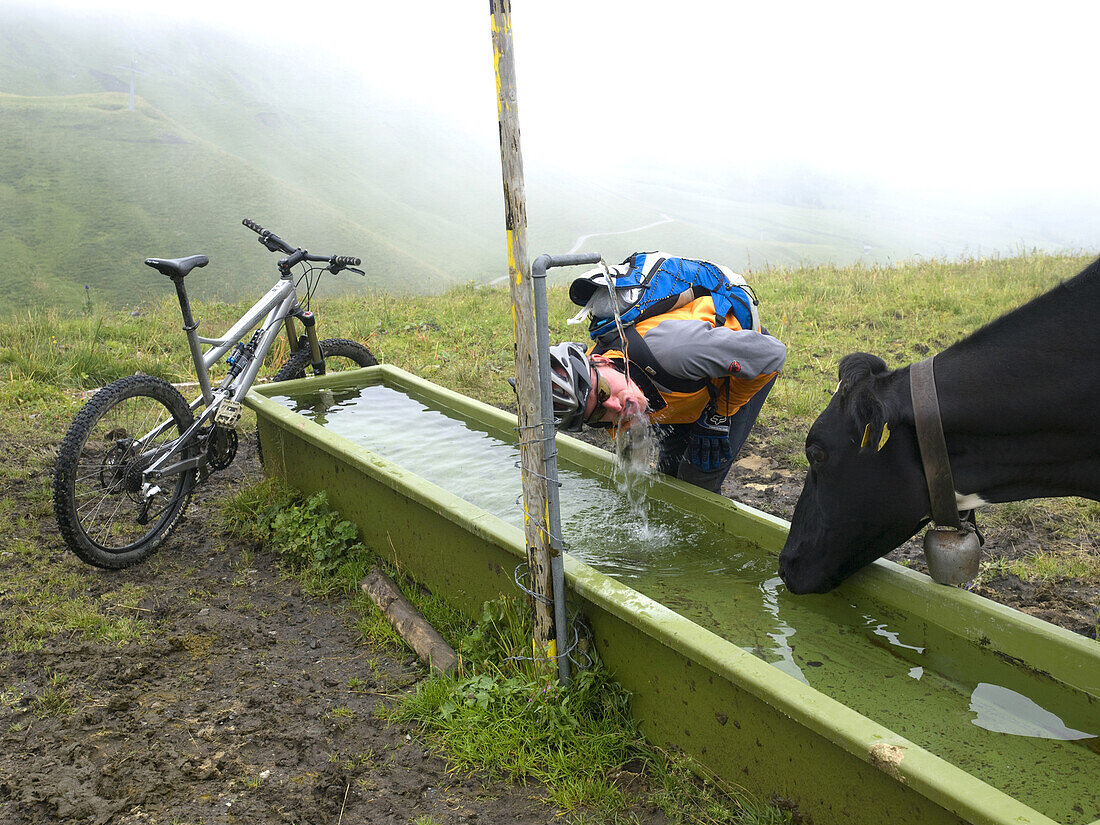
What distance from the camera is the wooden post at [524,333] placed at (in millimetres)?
2098

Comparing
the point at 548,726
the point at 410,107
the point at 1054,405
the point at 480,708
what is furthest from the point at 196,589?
A: the point at 410,107

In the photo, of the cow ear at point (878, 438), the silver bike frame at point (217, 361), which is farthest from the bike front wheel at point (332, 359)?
the cow ear at point (878, 438)

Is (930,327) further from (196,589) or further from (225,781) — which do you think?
(225,781)

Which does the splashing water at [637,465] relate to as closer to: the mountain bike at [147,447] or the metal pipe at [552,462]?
the metal pipe at [552,462]

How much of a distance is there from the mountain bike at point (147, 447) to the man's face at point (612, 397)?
6.60ft

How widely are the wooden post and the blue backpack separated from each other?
2.80ft

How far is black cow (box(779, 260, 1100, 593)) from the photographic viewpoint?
7.03ft

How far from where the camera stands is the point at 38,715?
2.49 meters

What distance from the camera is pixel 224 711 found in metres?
2.59

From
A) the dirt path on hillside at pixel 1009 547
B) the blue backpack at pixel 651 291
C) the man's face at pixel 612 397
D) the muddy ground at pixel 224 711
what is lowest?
the dirt path on hillside at pixel 1009 547

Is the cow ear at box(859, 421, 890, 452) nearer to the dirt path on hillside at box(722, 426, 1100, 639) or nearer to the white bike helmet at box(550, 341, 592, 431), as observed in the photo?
the white bike helmet at box(550, 341, 592, 431)

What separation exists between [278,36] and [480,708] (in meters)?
122

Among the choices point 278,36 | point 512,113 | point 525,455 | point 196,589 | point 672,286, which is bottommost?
point 196,589

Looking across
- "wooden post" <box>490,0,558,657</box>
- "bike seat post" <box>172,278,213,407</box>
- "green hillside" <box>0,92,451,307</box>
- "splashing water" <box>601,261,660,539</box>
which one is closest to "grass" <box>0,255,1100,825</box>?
"wooden post" <box>490,0,558,657</box>
